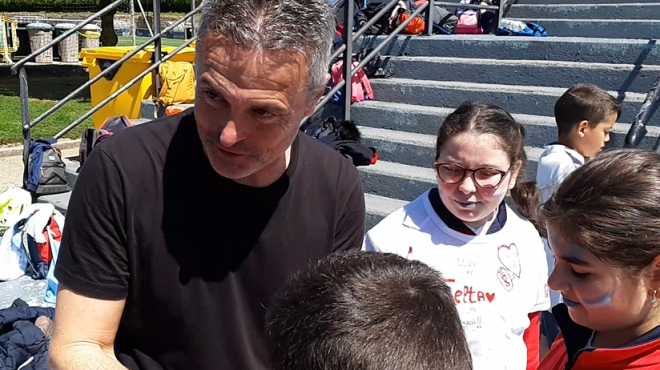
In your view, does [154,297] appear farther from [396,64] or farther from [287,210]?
Result: [396,64]

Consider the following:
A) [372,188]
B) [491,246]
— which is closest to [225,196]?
[491,246]

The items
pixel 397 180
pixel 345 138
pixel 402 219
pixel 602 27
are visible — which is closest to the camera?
pixel 402 219

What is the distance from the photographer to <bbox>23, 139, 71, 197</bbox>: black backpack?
616 cm

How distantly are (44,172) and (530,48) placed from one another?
15.7 ft

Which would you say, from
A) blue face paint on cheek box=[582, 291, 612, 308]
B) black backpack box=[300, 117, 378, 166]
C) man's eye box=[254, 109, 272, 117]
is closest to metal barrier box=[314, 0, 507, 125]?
black backpack box=[300, 117, 378, 166]

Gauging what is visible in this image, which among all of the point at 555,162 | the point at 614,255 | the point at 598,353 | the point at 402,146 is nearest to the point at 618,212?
the point at 614,255

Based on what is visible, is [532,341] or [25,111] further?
[25,111]

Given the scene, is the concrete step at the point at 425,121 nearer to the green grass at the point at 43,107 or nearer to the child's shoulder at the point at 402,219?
the child's shoulder at the point at 402,219

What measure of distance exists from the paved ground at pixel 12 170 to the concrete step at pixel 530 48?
4254mm

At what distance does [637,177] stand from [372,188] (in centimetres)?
389

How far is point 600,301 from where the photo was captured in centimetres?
145

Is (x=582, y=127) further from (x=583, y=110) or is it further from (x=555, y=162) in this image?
(x=555, y=162)

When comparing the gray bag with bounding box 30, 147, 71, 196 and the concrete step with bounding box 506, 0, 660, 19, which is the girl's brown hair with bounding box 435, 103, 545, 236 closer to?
the gray bag with bounding box 30, 147, 71, 196

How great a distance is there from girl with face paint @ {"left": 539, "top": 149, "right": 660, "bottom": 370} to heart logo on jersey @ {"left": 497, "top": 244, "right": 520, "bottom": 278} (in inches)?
26.3
